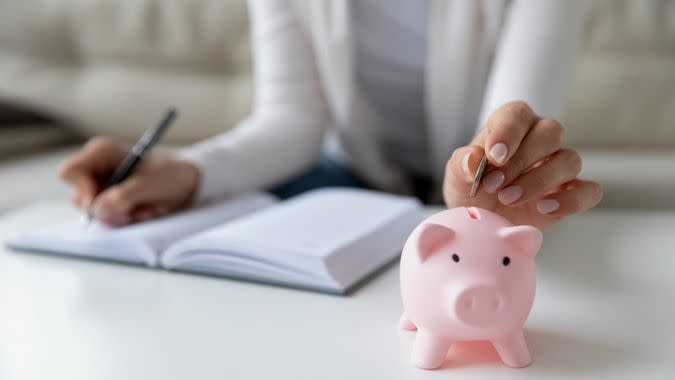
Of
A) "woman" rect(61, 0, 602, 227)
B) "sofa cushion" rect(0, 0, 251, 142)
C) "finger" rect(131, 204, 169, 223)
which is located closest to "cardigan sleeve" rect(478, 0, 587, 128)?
"woman" rect(61, 0, 602, 227)

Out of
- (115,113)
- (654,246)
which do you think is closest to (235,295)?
(654,246)

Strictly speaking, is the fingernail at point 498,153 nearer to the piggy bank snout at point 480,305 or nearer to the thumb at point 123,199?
the piggy bank snout at point 480,305

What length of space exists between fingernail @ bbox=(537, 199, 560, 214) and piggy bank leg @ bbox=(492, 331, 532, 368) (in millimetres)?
100

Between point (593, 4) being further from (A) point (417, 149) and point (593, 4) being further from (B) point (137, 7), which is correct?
(B) point (137, 7)

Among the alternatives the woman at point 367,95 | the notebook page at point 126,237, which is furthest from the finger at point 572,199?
the notebook page at point 126,237

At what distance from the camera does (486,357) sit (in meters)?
0.47

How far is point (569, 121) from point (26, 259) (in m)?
0.91

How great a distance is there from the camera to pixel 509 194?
19.6 inches

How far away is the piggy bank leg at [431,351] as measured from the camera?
46 centimetres

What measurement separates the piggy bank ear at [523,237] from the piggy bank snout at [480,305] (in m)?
0.03

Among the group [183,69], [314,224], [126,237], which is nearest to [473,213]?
[314,224]

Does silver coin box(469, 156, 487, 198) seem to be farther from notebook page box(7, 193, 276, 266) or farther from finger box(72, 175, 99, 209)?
finger box(72, 175, 99, 209)

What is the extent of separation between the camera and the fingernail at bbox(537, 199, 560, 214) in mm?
520

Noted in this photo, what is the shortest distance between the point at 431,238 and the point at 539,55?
39 cm
